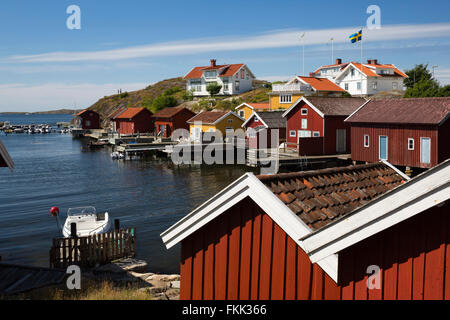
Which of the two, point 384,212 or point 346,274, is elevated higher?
point 384,212

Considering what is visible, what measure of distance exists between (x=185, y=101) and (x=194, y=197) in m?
72.3

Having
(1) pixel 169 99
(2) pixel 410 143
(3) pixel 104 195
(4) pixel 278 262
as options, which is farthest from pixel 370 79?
(4) pixel 278 262

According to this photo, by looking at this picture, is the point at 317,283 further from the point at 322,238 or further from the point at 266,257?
the point at 322,238

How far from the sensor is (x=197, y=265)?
6.91 m

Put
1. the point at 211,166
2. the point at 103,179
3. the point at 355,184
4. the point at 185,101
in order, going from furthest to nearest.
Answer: the point at 185,101 < the point at 211,166 < the point at 103,179 < the point at 355,184

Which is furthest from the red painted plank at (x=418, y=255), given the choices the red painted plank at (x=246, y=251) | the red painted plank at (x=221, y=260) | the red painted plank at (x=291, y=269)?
the red painted plank at (x=221, y=260)

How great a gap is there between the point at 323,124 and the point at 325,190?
38.6 meters

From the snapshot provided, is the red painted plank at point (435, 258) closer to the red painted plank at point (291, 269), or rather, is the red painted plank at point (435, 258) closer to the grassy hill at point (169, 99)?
the red painted plank at point (291, 269)

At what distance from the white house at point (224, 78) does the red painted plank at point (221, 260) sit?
95.3 metres

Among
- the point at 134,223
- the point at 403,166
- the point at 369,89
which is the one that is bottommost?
the point at 134,223

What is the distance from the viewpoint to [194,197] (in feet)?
112

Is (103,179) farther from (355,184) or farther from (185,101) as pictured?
(185,101)

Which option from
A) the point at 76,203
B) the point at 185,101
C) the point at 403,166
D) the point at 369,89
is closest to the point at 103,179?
the point at 76,203
